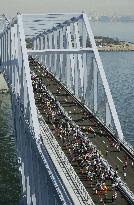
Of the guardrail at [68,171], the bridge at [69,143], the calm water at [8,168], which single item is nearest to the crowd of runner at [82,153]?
the bridge at [69,143]

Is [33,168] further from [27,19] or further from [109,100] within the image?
[27,19]

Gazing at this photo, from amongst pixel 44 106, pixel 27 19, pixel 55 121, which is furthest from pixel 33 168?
pixel 27 19

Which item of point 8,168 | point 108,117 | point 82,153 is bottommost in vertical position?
point 8,168

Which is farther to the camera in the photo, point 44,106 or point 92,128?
point 44,106

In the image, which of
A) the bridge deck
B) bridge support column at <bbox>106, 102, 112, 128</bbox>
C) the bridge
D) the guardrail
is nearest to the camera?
the guardrail

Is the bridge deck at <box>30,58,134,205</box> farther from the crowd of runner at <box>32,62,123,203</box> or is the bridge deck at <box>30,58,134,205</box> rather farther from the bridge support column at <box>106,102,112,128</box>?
the bridge support column at <box>106,102,112,128</box>

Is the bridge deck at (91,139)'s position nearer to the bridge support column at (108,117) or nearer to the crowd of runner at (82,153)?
the crowd of runner at (82,153)

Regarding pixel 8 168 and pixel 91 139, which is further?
pixel 8 168

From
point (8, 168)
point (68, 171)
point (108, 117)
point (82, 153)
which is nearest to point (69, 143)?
point (82, 153)

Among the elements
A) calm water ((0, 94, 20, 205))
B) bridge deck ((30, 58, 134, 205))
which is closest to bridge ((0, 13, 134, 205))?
bridge deck ((30, 58, 134, 205))

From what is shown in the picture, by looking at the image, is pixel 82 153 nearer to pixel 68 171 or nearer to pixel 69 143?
pixel 69 143

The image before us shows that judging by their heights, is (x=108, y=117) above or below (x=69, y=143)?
above
